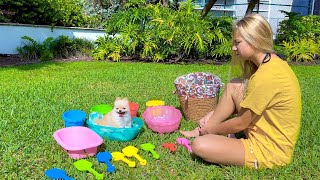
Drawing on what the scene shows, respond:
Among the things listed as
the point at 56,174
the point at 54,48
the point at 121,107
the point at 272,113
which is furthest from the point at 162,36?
the point at 56,174

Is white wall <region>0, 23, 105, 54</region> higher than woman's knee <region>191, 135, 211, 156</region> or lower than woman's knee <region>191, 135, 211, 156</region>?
higher

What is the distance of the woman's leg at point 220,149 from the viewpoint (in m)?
2.73

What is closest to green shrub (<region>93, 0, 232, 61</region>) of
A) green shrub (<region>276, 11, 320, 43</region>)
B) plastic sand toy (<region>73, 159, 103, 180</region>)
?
green shrub (<region>276, 11, 320, 43</region>)

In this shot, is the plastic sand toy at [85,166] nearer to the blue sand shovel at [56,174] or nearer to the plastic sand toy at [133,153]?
the blue sand shovel at [56,174]

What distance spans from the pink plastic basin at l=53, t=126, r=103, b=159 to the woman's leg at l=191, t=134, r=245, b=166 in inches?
32.6

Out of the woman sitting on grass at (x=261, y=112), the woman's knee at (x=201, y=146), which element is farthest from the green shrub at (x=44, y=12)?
the woman sitting on grass at (x=261, y=112)

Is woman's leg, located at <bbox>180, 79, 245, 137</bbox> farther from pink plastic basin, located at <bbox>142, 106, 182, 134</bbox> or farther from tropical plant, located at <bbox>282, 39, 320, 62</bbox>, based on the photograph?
tropical plant, located at <bbox>282, 39, 320, 62</bbox>

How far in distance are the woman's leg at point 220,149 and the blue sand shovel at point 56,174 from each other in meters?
1.01

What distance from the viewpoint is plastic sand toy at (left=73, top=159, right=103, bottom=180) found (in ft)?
8.50

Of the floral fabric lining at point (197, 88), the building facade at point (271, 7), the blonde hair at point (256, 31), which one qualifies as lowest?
the floral fabric lining at point (197, 88)

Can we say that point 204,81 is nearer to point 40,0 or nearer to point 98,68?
point 98,68

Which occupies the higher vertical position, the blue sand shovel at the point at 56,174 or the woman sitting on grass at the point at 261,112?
the woman sitting on grass at the point at 261,112

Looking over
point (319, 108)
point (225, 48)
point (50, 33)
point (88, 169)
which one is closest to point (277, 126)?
point (88, 169)

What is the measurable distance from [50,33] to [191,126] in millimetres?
7772
